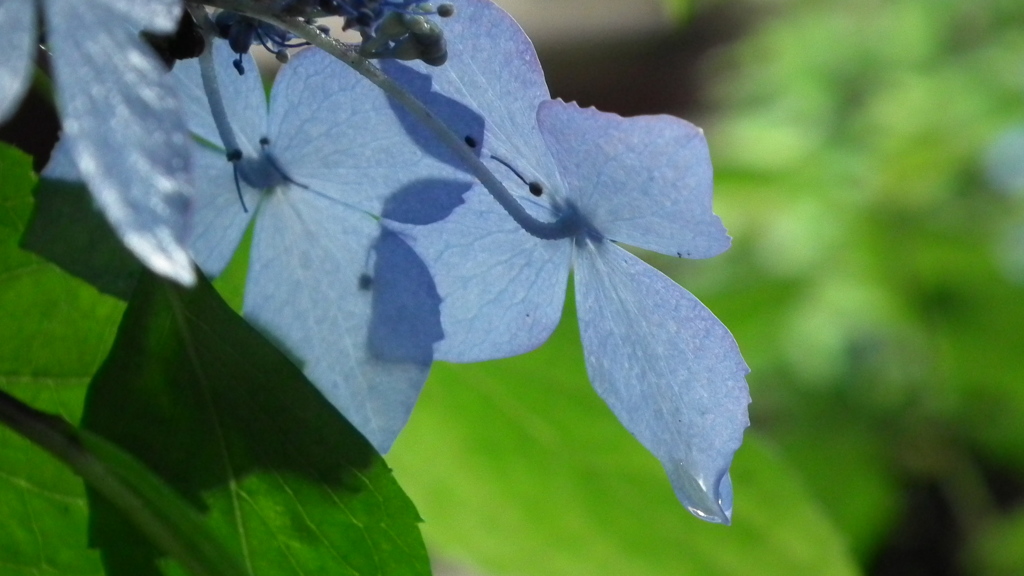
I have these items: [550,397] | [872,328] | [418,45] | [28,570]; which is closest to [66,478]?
[28,570]

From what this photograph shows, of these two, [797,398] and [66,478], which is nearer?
[66,478]

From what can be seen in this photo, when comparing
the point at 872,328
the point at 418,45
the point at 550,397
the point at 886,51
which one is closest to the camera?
the point at 418,45

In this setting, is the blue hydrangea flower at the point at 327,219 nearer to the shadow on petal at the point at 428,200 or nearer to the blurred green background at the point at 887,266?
the shadow on petal at the point at 428,200

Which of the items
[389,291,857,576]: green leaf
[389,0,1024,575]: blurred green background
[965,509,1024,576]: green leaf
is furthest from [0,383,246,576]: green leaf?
[965,509,1024,576]: green leaf

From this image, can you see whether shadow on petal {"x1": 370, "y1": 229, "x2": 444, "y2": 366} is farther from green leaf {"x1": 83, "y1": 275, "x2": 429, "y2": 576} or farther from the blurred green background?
the blurred green background

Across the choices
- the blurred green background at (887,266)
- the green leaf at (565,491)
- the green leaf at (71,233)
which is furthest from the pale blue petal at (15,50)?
the blurred green background at (887,266)

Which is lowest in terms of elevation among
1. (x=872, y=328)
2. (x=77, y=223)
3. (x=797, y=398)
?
(x=797, y=398)

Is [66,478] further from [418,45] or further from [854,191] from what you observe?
[854,191]
